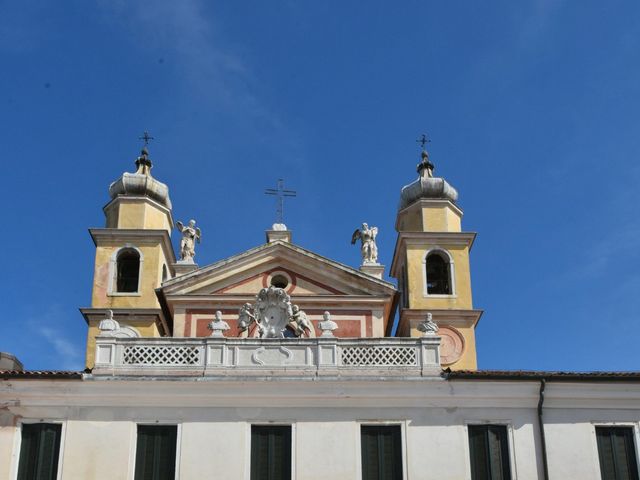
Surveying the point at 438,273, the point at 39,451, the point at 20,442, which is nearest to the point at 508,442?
the point at 39,451

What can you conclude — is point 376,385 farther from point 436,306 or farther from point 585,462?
point 436,306

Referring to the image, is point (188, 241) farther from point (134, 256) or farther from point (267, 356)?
point (267, 356)

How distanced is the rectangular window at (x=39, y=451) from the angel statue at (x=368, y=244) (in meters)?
15.7

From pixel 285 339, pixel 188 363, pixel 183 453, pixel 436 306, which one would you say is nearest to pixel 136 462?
pixel 183 453

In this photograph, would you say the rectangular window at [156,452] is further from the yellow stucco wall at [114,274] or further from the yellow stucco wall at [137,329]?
the yellow stucco wall at [114,274]

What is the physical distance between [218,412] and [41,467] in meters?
3.77

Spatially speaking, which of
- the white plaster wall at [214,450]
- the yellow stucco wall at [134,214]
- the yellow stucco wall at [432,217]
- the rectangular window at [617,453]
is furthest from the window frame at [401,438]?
the yellow stucco wall at [134,214]

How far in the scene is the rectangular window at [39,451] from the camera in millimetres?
20484

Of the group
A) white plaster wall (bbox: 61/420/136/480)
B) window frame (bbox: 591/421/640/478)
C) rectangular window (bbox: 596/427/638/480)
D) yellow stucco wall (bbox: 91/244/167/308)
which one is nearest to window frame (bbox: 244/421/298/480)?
white plaster wall (bbox: 61/420/136/480)

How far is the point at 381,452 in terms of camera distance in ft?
68.8

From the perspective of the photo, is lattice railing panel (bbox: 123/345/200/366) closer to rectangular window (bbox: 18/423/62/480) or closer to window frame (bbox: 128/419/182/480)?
window frame (bbox: 128/419/182/480)

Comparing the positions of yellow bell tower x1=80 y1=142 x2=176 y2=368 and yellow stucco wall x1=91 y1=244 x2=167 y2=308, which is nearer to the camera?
yellow bell tower x1=80 y1=142 x2=176 y2=368

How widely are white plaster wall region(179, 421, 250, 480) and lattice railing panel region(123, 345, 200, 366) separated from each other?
57.6 inches

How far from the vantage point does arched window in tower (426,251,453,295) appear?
120 ft
